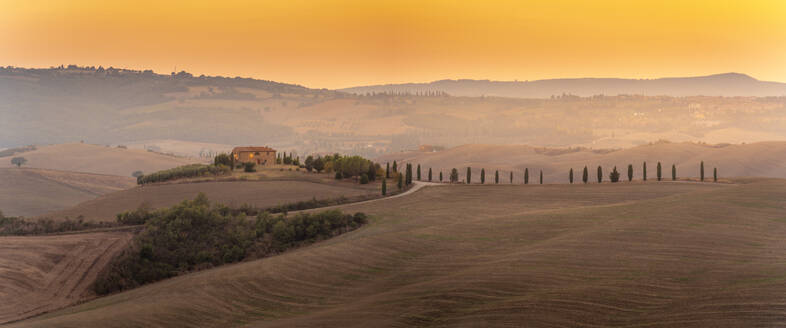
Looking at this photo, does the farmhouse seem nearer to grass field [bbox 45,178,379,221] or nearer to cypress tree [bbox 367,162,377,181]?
grass field [bbox 45,178,379,221]

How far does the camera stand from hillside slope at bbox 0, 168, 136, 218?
12716cm

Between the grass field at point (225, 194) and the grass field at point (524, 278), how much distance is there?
2946cm

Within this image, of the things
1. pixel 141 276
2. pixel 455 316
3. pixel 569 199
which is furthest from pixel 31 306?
pixel 569 199

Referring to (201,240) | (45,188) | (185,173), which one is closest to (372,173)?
(185,173)

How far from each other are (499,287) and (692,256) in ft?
34.7

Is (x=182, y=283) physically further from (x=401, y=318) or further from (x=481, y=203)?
(x=481, y=203)

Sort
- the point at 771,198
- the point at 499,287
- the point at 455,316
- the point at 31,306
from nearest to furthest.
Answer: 1. the point at 455,316
2. the point at 499,287
3. the point at 31,306
4. the point at 771,198

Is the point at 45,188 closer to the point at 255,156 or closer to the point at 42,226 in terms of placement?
the point at 255,156

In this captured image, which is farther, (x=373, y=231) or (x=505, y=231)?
(x=373, y=231)

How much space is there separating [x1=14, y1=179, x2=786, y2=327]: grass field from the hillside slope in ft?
312

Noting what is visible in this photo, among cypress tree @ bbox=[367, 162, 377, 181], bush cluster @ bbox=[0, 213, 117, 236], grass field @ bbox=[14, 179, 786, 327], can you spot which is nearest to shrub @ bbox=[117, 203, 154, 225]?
bush cluster @ bbox=[0, 213, 117, 236]

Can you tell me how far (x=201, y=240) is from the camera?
180ft


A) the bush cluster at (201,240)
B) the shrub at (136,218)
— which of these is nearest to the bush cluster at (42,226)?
the shrub at (136,218)

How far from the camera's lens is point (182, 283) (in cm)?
3966
